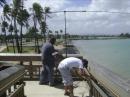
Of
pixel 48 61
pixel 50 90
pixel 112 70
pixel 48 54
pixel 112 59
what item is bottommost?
pixel 112 59

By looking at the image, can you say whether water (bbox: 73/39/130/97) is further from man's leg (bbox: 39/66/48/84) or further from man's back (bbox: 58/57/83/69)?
man's leg (bbox: 39/66/48/84)

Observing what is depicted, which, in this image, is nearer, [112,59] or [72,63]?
[72,63]

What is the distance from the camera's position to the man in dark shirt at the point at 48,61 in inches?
515

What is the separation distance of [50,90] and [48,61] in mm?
1213

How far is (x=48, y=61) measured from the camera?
13.2 metres

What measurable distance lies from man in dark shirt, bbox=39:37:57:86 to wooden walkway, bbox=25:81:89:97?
0.92 feet

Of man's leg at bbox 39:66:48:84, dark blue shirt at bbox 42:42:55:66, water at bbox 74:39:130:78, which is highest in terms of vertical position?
dark blue shirt at bbox 42:42:55:66

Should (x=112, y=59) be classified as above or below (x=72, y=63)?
below

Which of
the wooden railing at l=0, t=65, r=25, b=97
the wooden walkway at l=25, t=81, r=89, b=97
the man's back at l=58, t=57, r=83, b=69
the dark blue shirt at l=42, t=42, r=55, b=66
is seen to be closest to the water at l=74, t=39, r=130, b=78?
the dark blue shirt at l=42, t=42, r=55, b=66

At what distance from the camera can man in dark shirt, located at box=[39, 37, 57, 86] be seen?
13086 millimetres

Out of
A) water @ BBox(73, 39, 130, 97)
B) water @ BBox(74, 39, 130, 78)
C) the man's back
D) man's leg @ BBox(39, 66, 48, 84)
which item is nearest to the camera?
water @ BBox(73, 39, 130, 97)

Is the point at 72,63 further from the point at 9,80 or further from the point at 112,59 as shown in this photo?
the point at 112,59

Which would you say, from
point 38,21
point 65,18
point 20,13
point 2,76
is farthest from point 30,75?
point 38,21

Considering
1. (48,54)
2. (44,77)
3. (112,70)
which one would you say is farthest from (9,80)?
(112,70)
